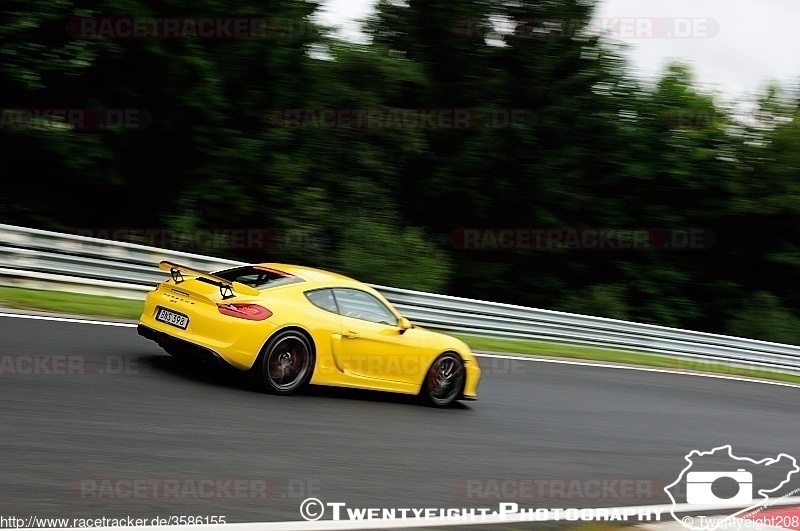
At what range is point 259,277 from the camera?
9180mm

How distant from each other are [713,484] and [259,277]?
185 inches

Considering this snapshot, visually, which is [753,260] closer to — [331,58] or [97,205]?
[331,58]

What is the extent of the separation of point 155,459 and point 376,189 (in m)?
18.2

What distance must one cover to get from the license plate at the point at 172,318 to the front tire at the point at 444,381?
283 cm

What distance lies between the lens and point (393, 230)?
22156mm

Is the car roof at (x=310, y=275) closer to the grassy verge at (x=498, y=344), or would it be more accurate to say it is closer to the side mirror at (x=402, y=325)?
the side mirror at (x=402, y=325)

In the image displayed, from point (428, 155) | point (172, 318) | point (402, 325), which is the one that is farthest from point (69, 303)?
point (428, 155)

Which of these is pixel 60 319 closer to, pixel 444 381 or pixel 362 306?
pixel 362 306

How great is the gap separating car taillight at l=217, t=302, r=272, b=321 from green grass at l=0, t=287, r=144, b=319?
424 centimetres

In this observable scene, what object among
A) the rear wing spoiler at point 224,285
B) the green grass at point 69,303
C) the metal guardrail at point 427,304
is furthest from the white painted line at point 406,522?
the metal guardrail at point 427,304

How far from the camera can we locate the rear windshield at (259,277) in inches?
355

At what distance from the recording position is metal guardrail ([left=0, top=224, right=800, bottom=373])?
42.7ft

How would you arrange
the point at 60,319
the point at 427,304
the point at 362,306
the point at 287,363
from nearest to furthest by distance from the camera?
the point at 287,363, the point at 362,306, the point at 60,319, the point at 427,304

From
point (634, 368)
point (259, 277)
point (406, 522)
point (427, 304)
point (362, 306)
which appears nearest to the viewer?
point (406, 522)
